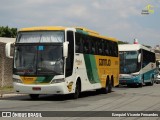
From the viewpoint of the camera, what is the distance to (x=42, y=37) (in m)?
21.8

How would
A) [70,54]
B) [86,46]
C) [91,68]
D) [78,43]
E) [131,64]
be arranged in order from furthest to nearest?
[131,64], [91,68], [86,46], [78,43], [70,54]

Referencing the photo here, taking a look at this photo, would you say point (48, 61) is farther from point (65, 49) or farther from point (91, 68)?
point (91, 68)

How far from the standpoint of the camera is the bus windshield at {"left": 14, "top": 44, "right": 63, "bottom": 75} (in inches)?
835

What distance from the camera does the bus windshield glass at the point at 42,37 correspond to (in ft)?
71.0

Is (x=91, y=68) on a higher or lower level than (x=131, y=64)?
lower

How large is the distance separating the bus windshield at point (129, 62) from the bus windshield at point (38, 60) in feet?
57.8

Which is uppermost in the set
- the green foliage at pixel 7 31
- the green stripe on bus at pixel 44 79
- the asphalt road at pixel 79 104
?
the green foliage at pixel 7 31

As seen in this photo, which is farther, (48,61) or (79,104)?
(48,61)

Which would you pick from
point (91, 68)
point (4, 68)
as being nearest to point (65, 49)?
point (91, 68)

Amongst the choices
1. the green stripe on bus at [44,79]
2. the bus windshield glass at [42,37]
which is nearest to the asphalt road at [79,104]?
the green stripe on bus at [44,79]

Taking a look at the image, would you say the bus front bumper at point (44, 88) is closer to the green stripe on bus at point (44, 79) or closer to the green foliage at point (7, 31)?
the green stripe on bus at point (44, 79)

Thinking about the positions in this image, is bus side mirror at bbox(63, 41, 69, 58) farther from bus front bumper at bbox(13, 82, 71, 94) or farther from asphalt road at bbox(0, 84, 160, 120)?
asphalt road at bbox(0, 84, 160, 120)

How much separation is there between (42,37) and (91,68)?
15.1ft

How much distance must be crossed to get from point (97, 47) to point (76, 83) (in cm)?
435
